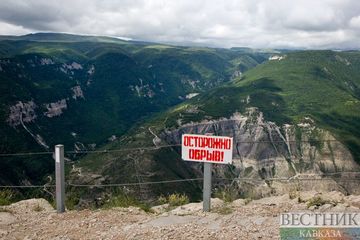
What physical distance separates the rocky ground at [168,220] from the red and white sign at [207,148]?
84.7 inches

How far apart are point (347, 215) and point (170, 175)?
186 m

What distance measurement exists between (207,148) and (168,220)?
3043mm

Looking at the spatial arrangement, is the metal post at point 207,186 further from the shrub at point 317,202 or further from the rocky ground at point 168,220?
the shrub at point 317,202

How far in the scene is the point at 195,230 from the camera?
1264cm

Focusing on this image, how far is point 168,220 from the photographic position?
14031 mm

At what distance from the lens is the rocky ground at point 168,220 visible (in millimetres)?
12492

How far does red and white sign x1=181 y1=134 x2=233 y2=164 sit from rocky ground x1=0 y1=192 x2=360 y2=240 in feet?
7.06

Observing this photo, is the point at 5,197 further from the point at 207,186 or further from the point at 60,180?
the point at 207,186

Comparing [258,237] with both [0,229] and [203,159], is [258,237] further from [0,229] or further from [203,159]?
[0,229]

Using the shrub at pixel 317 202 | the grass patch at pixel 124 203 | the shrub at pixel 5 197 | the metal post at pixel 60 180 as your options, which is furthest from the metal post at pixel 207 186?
the shrub at pixel 5 197

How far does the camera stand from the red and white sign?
14039 mm

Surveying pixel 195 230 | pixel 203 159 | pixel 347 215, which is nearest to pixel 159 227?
pixel 195 230

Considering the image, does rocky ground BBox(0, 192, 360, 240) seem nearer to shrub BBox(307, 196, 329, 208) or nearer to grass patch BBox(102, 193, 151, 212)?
shrub BBox(307, 196, 329, 208)

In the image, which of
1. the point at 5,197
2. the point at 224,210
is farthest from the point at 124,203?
the point at 5,197
